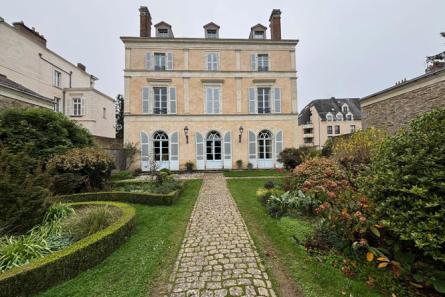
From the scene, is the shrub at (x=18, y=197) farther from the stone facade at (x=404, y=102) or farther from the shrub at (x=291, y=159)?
the stone facade at (x=404, y=102)

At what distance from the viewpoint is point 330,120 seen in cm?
3238

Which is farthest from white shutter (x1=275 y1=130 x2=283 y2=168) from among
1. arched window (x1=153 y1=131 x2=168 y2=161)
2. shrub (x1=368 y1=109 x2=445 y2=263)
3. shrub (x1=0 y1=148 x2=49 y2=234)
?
shrub (x1=0 y1=148 x2=49 y2=234)

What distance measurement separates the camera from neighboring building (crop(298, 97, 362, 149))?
3203cm

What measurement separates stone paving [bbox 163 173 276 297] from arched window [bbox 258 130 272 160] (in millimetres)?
10672

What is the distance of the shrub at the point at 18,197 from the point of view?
3222 millimetres

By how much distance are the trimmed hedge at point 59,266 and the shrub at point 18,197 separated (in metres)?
1.52

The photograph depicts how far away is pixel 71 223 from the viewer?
11.8ft

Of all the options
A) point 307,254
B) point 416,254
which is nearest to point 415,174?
point 416,254

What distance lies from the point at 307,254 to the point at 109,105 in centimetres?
2107

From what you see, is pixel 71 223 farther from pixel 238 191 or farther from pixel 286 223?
pixel 238 191

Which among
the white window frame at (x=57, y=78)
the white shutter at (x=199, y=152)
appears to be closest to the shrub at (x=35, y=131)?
the white shutter at (x=199, y=152)

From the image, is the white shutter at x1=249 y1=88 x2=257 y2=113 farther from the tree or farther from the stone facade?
the tree

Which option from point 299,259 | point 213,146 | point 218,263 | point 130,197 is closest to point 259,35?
point 213,146

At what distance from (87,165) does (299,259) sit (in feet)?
23.1
